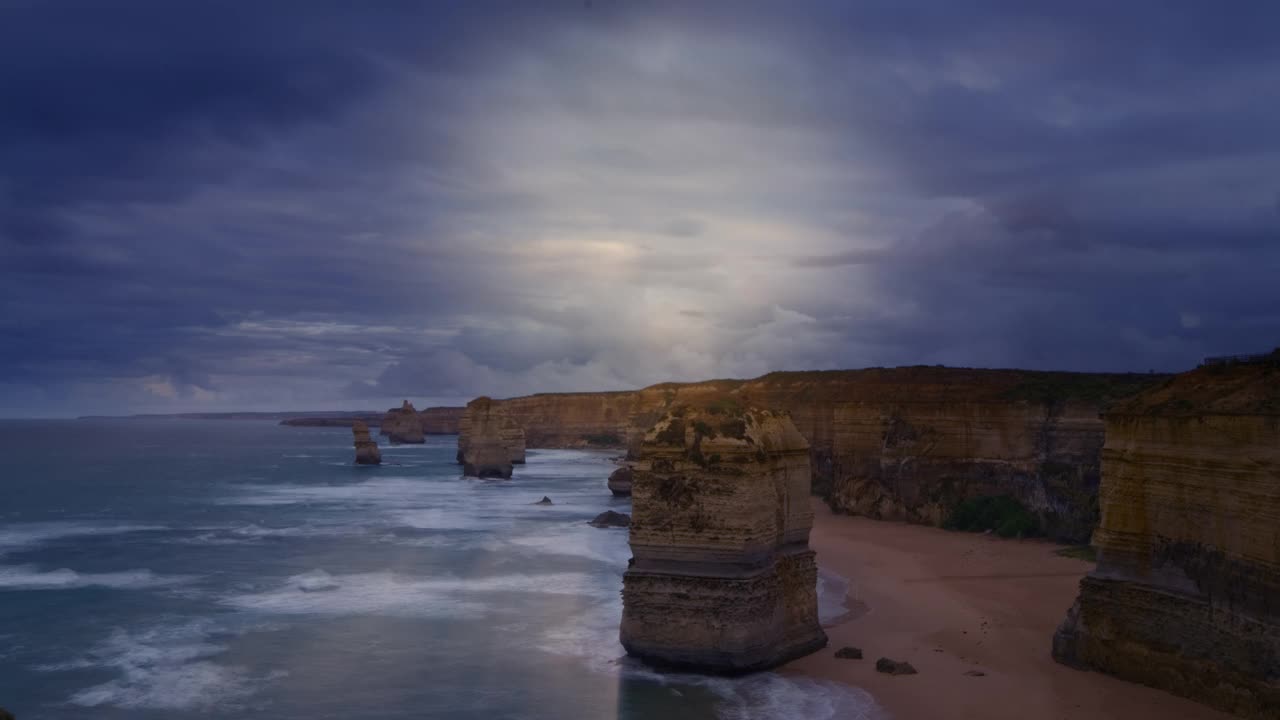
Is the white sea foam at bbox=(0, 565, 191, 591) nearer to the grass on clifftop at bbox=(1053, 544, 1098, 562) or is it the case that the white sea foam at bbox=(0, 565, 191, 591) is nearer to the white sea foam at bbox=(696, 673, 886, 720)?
the white sea foam at bbox=(696, 673, 886, 720)

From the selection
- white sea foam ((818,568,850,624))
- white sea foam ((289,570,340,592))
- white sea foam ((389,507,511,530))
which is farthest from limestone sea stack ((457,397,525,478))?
white sea foam ((818,568,850,624))

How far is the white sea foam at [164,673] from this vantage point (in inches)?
774

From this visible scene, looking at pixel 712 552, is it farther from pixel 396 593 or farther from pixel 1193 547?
pixel 396 593

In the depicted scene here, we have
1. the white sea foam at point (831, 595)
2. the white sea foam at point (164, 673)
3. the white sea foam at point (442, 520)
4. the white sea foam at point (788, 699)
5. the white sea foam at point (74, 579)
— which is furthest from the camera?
the white sea foam at point (442, 520)

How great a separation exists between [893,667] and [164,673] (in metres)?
16.1

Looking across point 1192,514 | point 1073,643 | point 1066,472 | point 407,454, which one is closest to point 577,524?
point 1066,472

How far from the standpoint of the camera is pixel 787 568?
19.8 metres

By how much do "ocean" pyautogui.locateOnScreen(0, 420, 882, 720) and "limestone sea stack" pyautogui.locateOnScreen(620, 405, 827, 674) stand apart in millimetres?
740

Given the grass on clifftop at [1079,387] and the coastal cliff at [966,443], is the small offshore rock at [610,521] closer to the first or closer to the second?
the coastal cliff at [966,443]

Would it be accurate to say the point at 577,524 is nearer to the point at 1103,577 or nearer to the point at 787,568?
the point at 787,568

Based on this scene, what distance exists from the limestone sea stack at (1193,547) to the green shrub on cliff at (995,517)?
17.9 metres

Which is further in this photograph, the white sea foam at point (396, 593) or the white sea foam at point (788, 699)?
the white sea foam at point (396, 593)

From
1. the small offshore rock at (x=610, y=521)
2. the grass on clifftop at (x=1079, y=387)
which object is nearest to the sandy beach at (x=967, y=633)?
the grass on clifftop at (x=1079, y=387)

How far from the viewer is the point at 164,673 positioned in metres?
21.6
